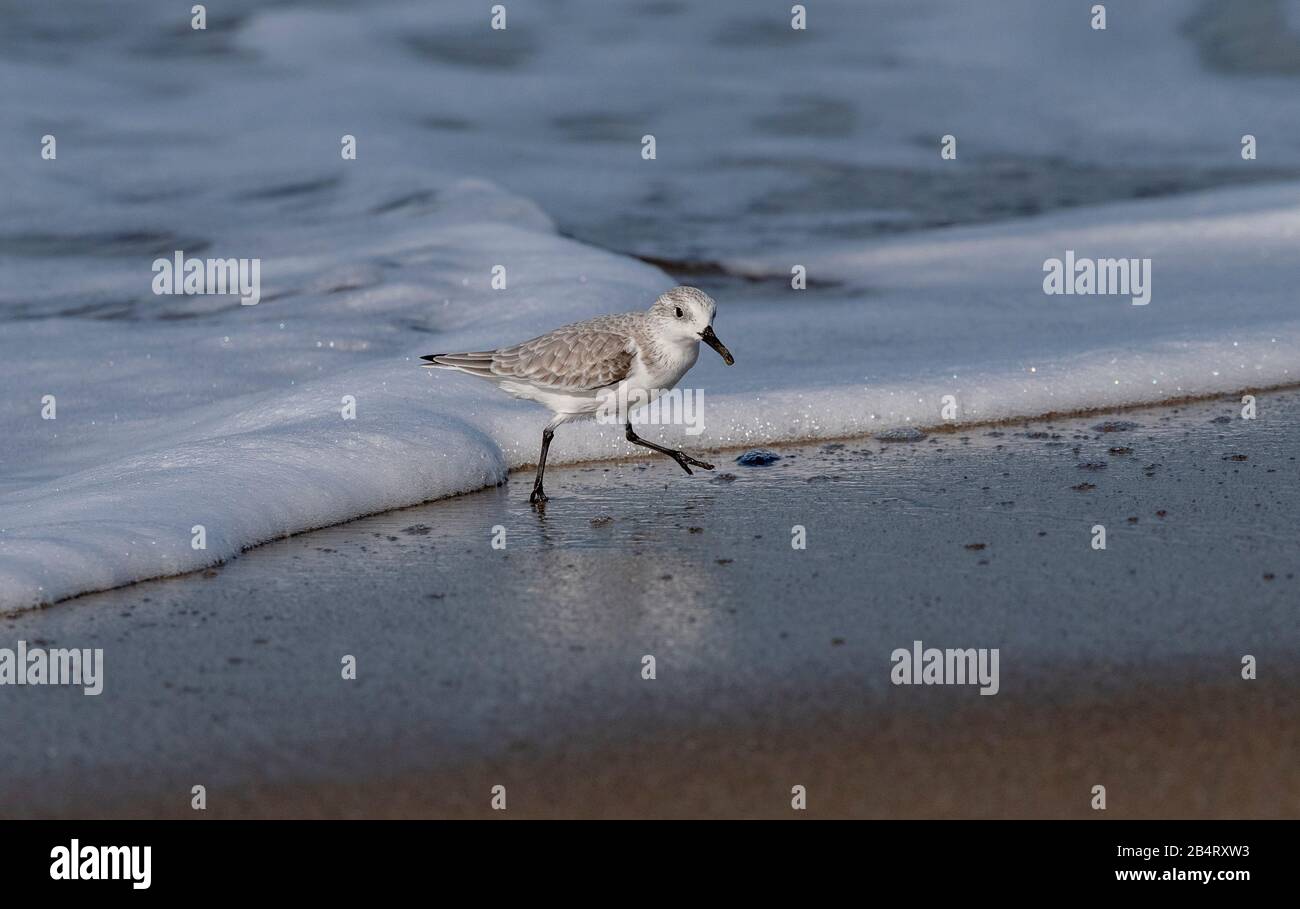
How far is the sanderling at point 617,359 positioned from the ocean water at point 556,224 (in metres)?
0.38

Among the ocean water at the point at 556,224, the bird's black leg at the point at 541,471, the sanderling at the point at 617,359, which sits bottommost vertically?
the bird's black leg at the point at 541,471

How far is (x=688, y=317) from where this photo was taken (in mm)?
5016

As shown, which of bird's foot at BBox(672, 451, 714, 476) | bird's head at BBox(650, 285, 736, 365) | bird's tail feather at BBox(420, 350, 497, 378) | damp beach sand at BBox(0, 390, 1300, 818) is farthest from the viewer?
bird's tail feather at BBox(420, 350, 497, 378)

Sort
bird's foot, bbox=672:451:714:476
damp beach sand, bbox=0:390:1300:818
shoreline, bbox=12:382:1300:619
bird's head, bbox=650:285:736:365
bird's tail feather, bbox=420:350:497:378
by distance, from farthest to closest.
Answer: shoreline, bbox=12:382:1300:619
bird's tail feather, bbox=420:350:497:378
bird's foot, bbox=672:451:714:476
bird's head, bbox=650:285:736:365
damp beach sand, bbox=0:390:1300:818

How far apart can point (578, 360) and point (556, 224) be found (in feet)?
19.2

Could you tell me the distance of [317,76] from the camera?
48.3 ft

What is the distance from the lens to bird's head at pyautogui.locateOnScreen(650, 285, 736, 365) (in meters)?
4.99

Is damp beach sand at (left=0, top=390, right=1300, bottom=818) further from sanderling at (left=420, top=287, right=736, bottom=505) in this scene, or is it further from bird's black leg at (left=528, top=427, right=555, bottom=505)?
sanderling at (left=420, top=287, right=736, bottom=505)

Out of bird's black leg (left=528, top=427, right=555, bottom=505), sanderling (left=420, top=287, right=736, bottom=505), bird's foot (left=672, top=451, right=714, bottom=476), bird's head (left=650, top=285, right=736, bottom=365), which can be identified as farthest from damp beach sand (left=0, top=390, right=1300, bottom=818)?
bird's head (left=650, top=285, right=736, bottom=365)

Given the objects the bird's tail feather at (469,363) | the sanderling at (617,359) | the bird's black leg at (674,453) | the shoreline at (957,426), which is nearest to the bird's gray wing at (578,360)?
the sanderling at (617,359)

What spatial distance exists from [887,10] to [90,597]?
1460 centimetres

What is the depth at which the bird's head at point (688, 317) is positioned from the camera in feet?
16.4

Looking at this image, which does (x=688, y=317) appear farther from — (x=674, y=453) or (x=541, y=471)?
(x=541, y=471)

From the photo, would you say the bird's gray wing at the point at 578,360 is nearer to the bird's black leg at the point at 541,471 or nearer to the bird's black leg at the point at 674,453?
the bird's black leg at the point at 541,471
